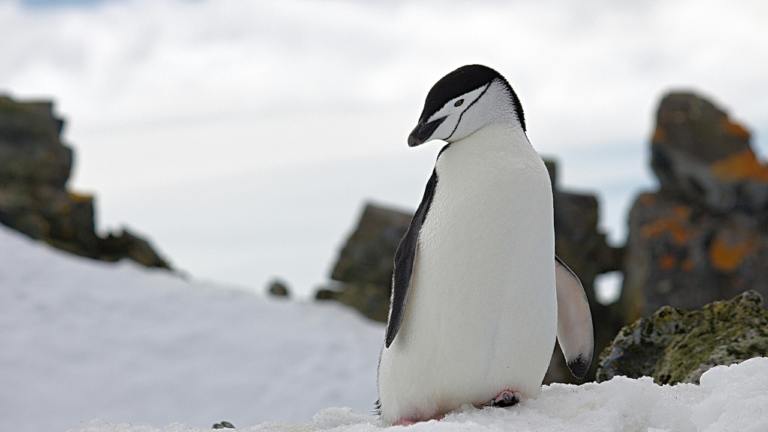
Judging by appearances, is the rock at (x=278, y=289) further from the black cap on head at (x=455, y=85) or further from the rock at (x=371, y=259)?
the black cap on head at (x=455, y=85)

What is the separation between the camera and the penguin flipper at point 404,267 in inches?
90.2

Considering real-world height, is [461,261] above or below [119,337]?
above

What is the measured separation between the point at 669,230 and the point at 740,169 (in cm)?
147

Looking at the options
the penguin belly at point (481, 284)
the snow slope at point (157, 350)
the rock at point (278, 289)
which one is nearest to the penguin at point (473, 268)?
the penguin belly at point (481, 284)

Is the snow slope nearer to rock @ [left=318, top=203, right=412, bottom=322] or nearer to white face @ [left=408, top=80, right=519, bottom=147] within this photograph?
rock @ [left=318, top=203, right=412, bottom=322]

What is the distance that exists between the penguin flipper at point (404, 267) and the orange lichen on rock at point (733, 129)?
30.8ft

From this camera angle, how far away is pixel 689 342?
2852mm

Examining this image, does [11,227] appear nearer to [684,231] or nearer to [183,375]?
[183,375]

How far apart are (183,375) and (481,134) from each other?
618cm

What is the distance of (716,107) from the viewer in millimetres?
10625

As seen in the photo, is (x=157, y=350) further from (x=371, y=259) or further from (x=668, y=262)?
(x=668, y=262)

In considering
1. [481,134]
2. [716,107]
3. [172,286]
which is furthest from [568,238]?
[481,134]

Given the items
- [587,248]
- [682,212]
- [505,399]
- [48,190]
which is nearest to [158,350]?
[48,190]

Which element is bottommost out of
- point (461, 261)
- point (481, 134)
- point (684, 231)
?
point (684, 231)
